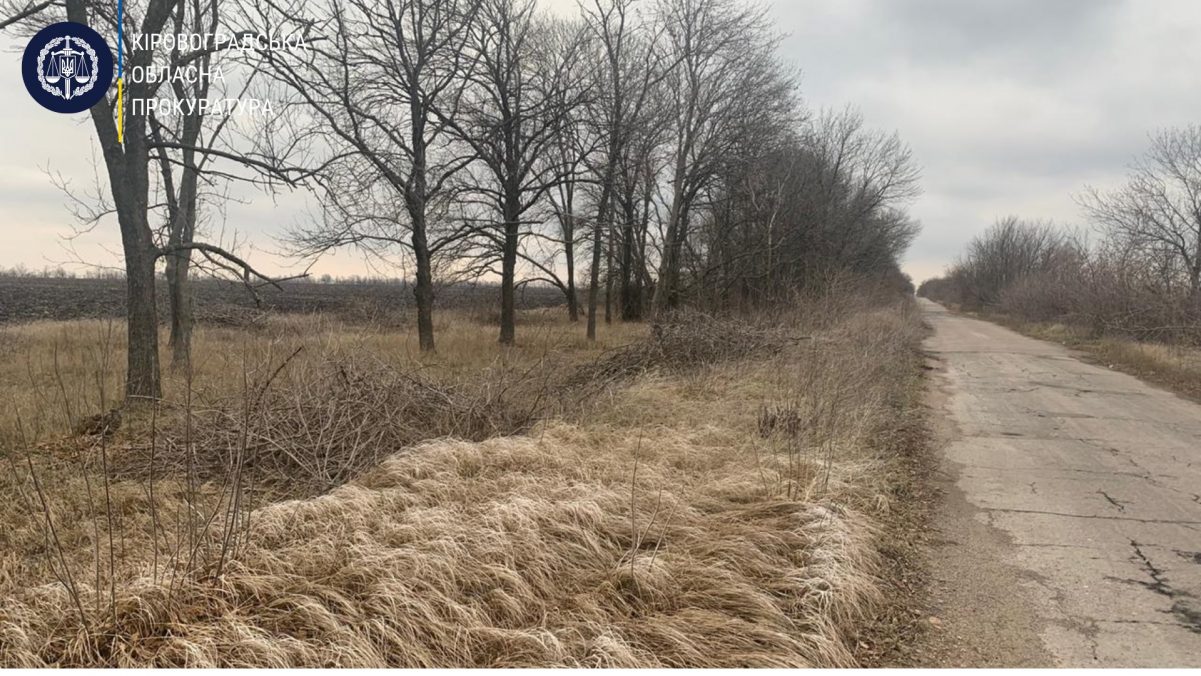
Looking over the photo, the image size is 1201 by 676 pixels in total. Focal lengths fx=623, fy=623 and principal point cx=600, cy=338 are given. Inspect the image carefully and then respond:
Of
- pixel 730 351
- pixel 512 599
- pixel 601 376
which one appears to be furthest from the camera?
pixel 730 351

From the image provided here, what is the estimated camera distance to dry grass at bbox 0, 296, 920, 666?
2.76 meters

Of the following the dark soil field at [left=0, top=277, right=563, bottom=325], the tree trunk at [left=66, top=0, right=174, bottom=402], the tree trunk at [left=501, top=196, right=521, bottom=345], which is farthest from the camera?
the tree trunk at [left=501, top=196, right=521, bottom=345]

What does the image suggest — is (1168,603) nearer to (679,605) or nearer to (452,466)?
(679,605)

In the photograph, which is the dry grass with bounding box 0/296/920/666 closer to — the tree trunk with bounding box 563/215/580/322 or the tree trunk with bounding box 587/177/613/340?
the tree trunk with bounding box 587/177/613/340

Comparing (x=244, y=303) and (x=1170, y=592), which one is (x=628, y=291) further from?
(x=1170, y=592)

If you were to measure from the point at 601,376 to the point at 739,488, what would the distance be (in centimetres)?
645

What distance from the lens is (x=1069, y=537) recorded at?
4344 mm

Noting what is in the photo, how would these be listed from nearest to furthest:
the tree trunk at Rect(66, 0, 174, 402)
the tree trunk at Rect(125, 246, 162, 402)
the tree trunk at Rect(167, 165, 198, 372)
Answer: the tree trunk at Rect(66, 0, 174, 402), the tree trunk at Rect(125, 246, 162, 402), the tree trunk at Rect(167, 165, 198, 372)

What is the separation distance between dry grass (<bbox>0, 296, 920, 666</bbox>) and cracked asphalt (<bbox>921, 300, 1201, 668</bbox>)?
22.8 inches

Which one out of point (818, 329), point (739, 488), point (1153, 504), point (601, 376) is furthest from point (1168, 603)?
point (818, 329)

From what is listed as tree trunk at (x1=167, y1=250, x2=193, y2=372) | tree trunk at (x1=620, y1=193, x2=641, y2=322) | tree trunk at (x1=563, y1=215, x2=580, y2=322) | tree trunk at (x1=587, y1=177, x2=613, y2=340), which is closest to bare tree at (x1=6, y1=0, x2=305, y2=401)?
tree trunk at (x1=167, y1=250, x2=193, y2=372)

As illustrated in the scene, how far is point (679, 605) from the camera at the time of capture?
3.24 m

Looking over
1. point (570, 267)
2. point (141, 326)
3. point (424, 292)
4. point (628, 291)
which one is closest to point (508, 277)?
point (424, 292)

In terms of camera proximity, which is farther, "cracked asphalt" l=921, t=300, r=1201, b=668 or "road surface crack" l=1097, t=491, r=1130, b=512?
"road surface crack" l=1097, t=491, r=1130, b=512
